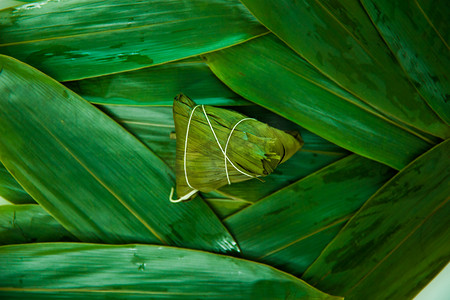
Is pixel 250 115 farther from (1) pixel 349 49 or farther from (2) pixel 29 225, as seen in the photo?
(2) pixel 29 225

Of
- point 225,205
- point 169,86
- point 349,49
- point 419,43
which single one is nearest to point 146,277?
point 225,205

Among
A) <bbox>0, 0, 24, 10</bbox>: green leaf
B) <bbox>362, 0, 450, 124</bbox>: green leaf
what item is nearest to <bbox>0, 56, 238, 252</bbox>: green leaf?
<bbox>0, 0, 24, 10</bbox>: green leaf

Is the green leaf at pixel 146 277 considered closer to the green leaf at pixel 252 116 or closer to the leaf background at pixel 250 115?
the leaf background at pixel 250 115

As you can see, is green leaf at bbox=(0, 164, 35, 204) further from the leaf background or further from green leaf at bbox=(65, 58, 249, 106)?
green leaf at bbox=(65, 58, 249, 106)

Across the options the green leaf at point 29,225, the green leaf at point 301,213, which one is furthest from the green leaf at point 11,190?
the green leaf at point 301,213

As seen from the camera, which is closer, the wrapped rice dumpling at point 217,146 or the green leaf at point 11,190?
the wrapped rice dumpling at point 217,146
